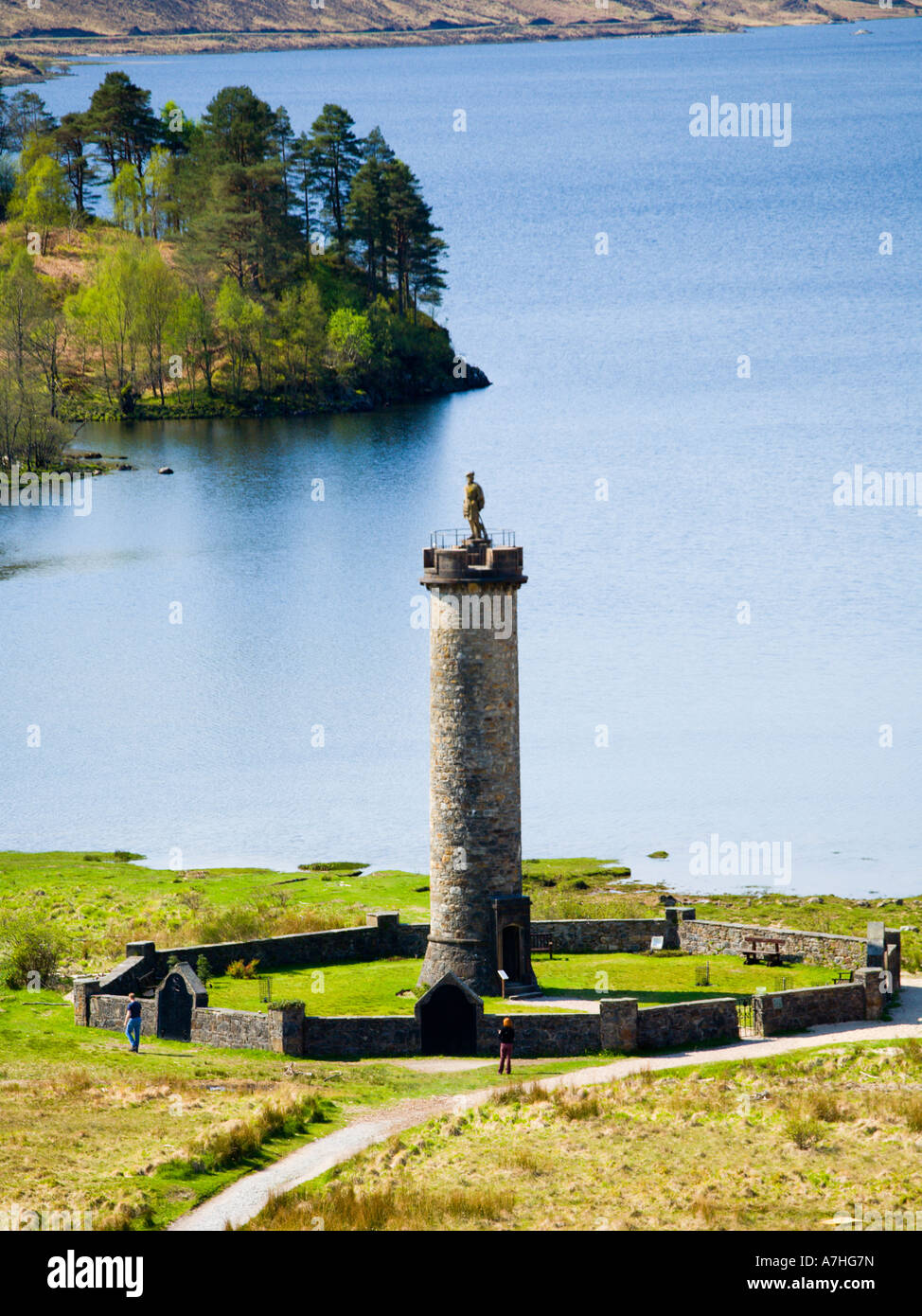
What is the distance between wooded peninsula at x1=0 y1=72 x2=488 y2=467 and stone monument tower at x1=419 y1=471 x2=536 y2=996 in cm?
10997

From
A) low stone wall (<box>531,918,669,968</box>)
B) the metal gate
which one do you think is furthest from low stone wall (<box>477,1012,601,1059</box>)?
low stone wall (<box>531,918,669,968</box>)

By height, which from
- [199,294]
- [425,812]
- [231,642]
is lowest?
[425,812]

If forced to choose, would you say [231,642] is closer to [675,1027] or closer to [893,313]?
[675,1027]

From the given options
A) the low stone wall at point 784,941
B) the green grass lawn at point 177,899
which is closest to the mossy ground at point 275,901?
the green grass lawn at point 177,899

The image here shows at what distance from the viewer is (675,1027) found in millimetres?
44688

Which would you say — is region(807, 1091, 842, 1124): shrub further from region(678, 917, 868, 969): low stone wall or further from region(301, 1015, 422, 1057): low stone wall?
region(678, 917, 868, 969): low stone wall

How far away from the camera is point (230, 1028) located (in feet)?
148

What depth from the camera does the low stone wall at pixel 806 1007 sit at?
4506 centimetres

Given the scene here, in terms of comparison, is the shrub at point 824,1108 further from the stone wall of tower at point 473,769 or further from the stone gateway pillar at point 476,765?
the stone wall of tower at point 473,769

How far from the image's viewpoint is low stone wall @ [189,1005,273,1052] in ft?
146

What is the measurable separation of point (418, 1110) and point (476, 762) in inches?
374

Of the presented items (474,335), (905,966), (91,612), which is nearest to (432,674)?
(905,966)
